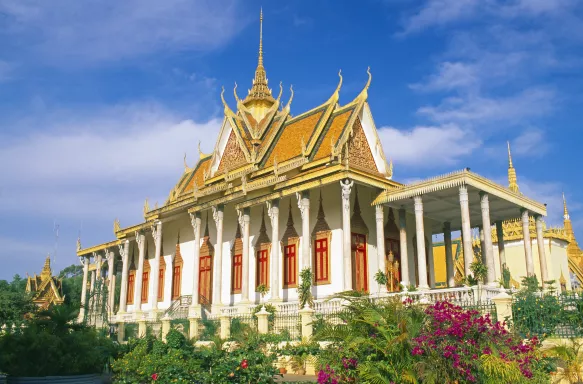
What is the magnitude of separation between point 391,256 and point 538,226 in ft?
17.5

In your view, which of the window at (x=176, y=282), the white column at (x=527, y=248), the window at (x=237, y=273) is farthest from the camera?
the window at (x=176, y=282)

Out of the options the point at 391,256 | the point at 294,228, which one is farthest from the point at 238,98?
the point at 391,256

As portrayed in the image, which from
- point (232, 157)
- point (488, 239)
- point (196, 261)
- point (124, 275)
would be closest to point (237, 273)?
point (196, 261)

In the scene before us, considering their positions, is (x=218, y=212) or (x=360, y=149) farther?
(x=218, y=212)

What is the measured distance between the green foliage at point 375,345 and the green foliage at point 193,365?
0.91m

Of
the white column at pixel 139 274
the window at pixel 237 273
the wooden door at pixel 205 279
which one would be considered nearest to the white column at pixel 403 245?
the window at pixel 237 273

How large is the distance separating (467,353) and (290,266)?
13.4m

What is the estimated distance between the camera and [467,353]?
703 centimetres

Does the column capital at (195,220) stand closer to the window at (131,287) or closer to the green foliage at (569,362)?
the window at (131,287)

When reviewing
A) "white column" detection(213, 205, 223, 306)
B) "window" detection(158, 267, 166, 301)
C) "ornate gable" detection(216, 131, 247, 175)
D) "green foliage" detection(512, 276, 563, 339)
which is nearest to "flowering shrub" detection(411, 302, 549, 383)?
"green foliage" detection(512, 276, 563, 339)

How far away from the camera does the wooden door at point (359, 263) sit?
1875 cm

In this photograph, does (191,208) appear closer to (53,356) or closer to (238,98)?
(238,98)

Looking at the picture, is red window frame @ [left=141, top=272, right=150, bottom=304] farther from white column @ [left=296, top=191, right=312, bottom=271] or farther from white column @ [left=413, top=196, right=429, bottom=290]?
white column @ [left=413, top=196, right=429, bottom=290]

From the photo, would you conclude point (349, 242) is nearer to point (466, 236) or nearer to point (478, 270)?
point (466, 236)
